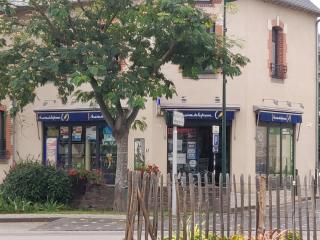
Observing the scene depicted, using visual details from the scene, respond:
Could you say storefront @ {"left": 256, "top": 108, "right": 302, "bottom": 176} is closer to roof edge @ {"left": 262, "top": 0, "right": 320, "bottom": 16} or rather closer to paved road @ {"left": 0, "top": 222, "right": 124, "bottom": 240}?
roof edge @ {"left": 262, "top": 0, "right": 320, "bottom": 16}

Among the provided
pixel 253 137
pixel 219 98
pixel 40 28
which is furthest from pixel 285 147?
pixel 40 28

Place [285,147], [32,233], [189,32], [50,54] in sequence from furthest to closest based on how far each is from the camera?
[285,147], [50,54], [189,32], [32,233]

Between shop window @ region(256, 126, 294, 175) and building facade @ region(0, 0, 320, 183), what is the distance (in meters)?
0.04

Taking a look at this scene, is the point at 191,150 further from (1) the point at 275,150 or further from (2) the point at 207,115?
(1) the point at 275,150

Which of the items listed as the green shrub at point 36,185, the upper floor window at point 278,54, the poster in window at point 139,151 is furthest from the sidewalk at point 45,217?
the upper floor window at point 278,54

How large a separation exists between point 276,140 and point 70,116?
Result: 858 cm

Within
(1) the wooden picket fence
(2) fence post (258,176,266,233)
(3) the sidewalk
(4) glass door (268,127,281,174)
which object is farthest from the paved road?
(4) glass door (268,127,281,174)

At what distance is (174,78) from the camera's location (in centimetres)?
2620

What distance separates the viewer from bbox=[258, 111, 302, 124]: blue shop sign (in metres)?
26.9

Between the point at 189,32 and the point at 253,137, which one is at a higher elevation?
the point at 189,32

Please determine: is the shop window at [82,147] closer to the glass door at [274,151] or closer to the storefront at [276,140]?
the storefront at [276,140]

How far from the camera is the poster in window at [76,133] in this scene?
91.9 feet

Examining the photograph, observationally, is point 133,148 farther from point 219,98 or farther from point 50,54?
point 50,54

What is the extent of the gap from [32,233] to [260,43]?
1417 cm
